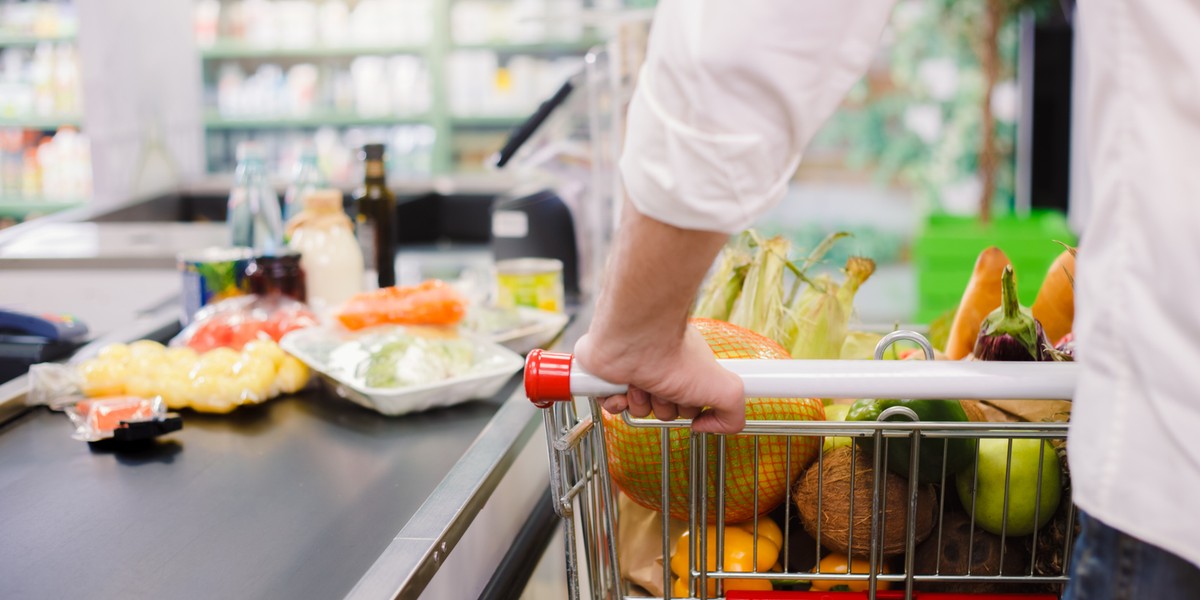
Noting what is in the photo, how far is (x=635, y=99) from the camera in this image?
26.0 inches

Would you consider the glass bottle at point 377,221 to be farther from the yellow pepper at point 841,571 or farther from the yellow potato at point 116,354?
the yellow pepper at point 841,571

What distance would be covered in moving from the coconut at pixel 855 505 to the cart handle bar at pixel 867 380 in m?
0.14

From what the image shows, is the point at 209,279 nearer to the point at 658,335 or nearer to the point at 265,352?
the point at 265,352

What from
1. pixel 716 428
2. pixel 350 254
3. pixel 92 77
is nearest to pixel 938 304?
pixel 350 254

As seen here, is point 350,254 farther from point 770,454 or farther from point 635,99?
point 635,99

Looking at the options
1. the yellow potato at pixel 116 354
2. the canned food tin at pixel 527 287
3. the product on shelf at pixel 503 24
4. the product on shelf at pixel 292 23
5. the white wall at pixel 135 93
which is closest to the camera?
the yellow potato at pixel 116 354

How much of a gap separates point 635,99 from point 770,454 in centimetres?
40

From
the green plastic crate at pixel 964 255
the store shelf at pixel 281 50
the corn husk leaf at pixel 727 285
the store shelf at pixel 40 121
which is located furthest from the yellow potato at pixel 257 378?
the store shelf at pixel 40 121

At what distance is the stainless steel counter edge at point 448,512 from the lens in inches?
33.4

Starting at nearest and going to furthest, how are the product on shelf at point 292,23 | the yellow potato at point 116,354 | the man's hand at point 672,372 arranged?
the man's hand at point 672,372 → the yellow potato at point 116,354 → the product on shelf at point 292,23

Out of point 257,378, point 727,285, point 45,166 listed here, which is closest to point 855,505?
point 727,285

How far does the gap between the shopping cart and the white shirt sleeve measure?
178 millimetres

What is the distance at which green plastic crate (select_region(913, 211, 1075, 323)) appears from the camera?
3543mm

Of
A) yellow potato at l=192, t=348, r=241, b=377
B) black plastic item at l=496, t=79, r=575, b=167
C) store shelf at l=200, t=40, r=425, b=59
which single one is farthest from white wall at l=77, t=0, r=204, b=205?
yellow potato at l=192, t=348, r=241, b=377
